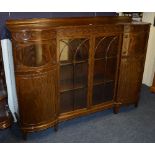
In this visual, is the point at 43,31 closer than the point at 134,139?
Yes

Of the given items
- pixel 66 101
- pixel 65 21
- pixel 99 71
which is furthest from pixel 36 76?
pixel 99 71

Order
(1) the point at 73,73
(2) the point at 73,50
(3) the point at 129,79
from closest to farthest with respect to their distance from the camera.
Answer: (2) the point at 73,50 < (1) the point at 73,73 < (3) the point at 129,79

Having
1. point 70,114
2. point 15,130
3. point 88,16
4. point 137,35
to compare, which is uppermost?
point 88,16

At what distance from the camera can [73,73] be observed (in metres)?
2.18

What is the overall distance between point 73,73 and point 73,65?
4.0 inches

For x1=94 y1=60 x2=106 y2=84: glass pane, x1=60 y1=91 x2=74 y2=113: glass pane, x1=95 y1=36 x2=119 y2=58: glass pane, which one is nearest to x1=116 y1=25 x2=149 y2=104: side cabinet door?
x1=95 y1=36 x2=119 y2=58: glass pane

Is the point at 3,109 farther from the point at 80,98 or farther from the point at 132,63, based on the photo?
the point at 132,63

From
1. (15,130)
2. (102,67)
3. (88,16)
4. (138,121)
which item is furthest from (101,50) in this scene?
(15,130)

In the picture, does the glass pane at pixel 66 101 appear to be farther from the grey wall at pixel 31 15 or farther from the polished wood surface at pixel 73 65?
the grey wall at pixel 31 15

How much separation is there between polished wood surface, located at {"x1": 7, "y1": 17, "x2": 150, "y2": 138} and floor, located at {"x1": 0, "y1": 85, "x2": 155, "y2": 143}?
13cm

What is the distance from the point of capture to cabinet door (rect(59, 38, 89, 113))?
2047 mm
